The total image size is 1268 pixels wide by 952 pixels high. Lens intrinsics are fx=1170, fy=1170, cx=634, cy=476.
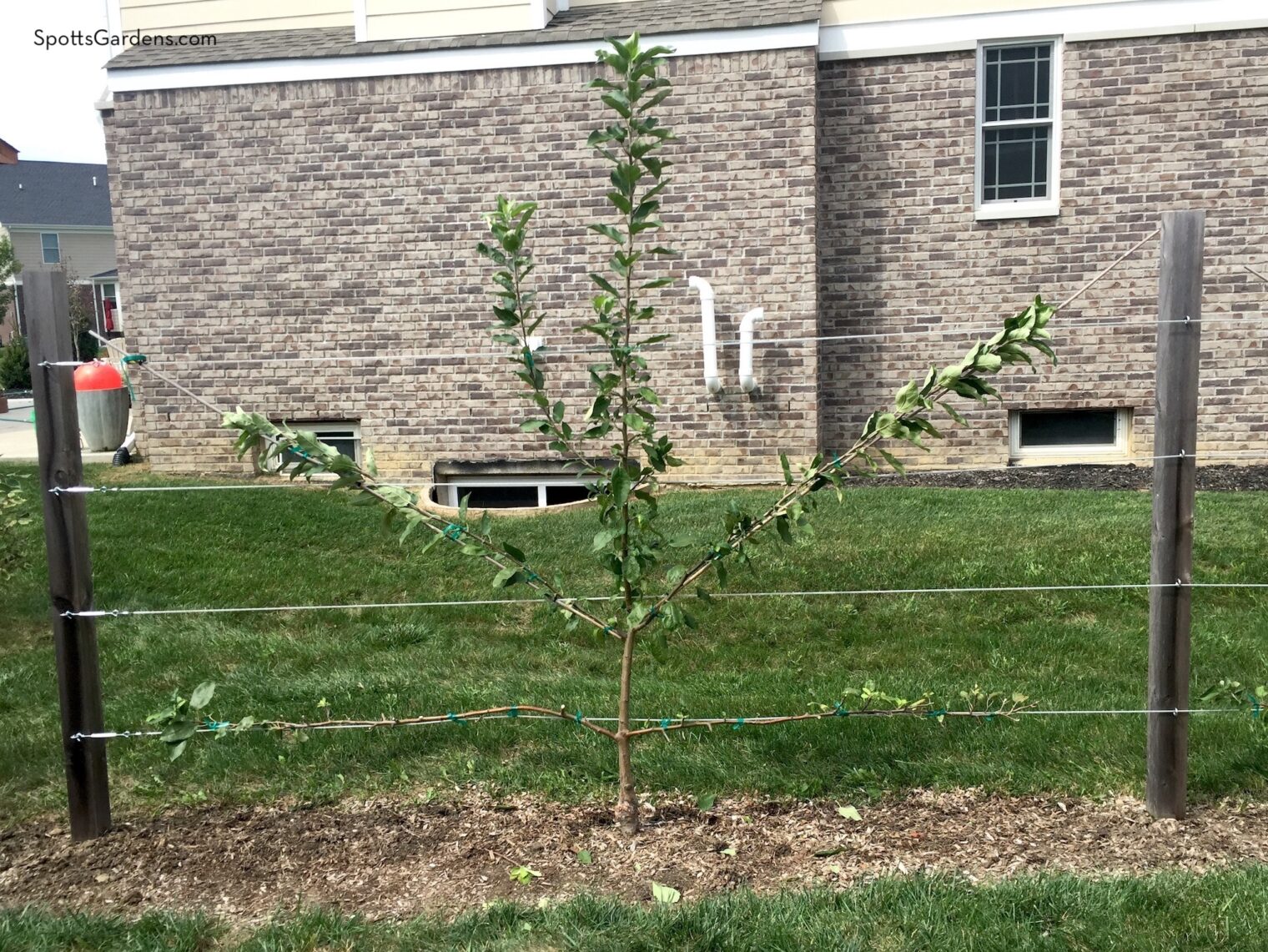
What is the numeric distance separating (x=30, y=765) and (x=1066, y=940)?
11.8ft

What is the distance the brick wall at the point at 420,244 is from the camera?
9.30 m

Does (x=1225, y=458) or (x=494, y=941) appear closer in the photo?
(x=494, y=941)

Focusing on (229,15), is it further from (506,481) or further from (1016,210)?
(1016,210)

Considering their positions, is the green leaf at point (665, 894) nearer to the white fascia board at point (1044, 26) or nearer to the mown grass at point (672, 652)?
the mown grass at point (672, 652)

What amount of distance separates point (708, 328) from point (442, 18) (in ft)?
11.6

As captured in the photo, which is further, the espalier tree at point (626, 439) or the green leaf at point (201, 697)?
the green leaf at point (201, 697)

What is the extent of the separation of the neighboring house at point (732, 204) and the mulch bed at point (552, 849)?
5888 millimetres

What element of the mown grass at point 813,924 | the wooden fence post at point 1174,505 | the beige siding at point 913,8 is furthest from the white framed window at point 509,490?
the mown grass at point 813,924

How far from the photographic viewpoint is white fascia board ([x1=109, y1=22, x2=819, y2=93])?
9102 mm

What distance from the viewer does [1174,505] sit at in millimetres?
3500

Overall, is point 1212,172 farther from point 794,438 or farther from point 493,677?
point 493,677

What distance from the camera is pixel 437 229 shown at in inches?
383

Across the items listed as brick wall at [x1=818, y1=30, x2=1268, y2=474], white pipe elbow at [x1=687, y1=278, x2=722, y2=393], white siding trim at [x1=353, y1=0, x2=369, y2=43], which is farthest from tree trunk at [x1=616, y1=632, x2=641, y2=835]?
white siding trim at [x1=353, y1=0, x2=369, y2=43]

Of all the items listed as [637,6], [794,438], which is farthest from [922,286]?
[637,6]
